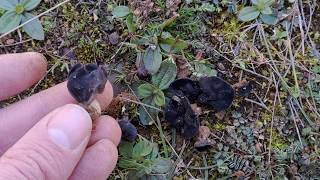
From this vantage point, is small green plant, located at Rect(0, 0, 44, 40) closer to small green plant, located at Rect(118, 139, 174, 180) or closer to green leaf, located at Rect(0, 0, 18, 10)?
green leaf, located at Rect(0, 0, 18, 10)

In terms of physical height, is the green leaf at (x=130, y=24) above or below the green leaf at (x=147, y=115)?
above

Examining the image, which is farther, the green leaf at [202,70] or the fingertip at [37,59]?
the green leaf at [202,70]

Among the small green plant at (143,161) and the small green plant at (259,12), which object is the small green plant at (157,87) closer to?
the small green plant at (143,161)

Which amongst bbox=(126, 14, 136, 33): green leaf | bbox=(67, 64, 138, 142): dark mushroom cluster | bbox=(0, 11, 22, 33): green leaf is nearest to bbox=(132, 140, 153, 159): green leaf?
bbox=(67, 64, 138, 142): dark mushroom cluster

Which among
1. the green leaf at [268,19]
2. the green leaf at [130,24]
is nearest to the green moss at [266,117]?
the green leaf at [268,19]

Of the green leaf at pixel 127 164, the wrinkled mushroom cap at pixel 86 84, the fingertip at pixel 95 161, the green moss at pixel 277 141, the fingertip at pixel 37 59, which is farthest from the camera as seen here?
the green moss at pixel 277 141

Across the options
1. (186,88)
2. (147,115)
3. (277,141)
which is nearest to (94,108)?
(147,115)

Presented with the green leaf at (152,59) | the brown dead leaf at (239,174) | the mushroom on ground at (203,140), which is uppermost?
the green leaf at (152,59)
